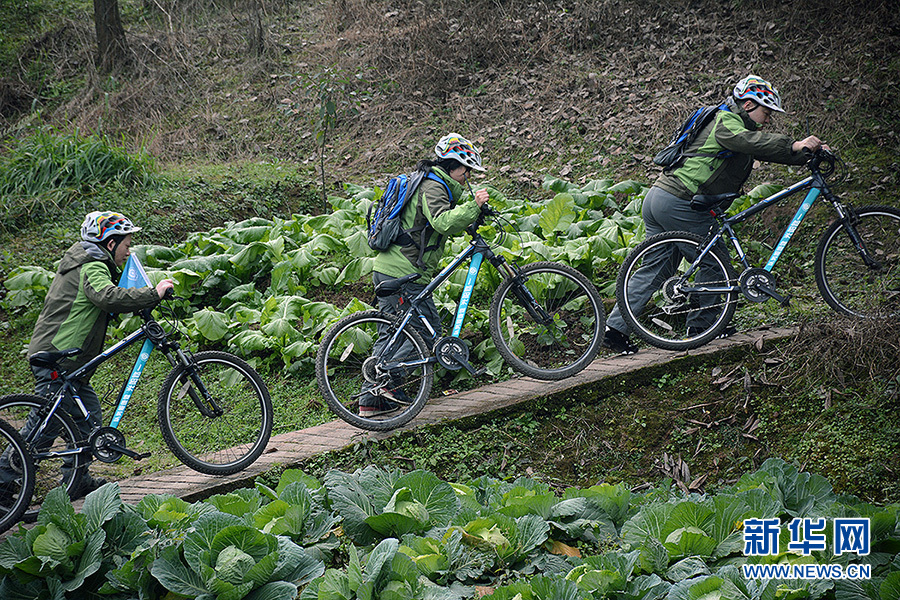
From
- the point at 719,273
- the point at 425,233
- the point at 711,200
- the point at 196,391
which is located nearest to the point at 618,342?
the point at 719,273

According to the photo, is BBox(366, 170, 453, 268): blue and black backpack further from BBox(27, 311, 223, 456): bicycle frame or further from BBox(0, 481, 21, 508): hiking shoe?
BBox(0, 481, 21, 508): hiking shoe

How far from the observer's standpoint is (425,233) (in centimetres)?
565

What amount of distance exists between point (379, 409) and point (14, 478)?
2.41m

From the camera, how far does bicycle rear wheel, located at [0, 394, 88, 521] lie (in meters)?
4.78

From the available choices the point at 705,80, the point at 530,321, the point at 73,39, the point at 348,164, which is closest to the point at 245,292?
the point at 530,321

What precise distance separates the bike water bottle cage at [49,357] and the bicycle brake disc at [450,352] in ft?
8.15

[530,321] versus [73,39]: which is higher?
[73,39]

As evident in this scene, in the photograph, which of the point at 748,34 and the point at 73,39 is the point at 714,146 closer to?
the point at 748,34

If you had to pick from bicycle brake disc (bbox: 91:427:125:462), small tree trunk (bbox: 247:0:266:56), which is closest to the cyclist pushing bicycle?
bicycle brake disc (bbox: 91:427:125:462)

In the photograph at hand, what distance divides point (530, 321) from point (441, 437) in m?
1.42

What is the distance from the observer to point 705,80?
11273 mm

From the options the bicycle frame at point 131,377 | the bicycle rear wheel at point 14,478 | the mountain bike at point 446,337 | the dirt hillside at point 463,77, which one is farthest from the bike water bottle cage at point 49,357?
the dirt hillside at point 463,77

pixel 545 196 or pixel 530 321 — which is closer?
pixel 530 321

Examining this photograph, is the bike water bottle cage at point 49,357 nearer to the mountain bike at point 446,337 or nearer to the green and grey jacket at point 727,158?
the mountain bike at point 446,337
